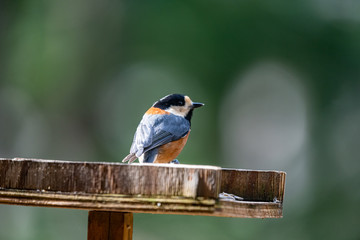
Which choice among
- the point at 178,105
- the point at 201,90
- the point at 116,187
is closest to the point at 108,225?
the point at 116,187

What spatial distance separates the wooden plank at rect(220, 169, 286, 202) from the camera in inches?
82.3

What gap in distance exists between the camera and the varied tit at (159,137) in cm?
368

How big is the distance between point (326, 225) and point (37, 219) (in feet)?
11.5

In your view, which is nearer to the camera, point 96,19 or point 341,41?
point 341,41

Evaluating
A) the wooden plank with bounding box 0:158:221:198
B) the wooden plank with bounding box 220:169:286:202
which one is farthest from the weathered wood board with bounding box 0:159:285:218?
the wooden plank with bounding box 220:169:286:202

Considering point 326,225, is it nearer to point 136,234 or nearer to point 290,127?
point 290,127

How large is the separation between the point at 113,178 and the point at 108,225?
426 millimetres

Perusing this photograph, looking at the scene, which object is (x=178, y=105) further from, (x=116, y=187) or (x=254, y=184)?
(x=116, y=187)

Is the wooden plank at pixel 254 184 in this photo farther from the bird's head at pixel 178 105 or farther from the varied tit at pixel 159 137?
the bird's head at pixel 178 105

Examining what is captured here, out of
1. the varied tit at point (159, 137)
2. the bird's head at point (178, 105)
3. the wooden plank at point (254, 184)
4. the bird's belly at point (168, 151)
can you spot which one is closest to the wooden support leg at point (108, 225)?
the wooden plank at point (254, 184)

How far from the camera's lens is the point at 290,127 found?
7.11m

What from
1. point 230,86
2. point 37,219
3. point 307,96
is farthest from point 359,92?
point 37,219

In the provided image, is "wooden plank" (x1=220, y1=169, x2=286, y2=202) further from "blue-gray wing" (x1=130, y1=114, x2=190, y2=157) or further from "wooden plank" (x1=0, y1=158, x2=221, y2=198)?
"blue-gray wing" (x1=130, y1=114, x2=190, y2=157)

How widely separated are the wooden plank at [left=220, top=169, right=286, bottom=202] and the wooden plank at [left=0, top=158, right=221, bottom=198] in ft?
1.34
